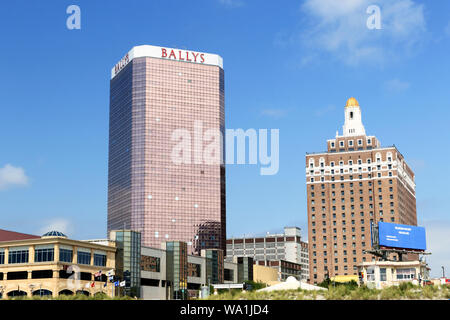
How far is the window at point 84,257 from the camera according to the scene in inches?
4569

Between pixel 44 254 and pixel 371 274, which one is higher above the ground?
pixel 44 254

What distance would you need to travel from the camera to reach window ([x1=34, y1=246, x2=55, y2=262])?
11131 cm

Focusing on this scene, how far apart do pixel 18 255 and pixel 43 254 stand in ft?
19.1

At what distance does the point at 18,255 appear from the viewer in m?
114

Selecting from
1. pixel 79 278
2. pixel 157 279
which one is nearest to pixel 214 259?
pixel 157 279

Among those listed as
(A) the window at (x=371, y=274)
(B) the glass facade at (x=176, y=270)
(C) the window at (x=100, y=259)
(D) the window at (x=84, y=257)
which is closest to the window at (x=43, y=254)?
(D) the window at (x=84, y=257)

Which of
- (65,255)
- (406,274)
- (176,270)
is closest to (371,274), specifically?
(406,274)

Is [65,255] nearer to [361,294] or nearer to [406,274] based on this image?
[406,274]

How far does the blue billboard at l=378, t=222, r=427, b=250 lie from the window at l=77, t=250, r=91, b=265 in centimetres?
6187

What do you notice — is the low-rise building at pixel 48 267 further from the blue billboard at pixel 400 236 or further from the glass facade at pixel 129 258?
the blue billboard at pixel 400 236

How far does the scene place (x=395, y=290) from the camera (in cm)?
4634

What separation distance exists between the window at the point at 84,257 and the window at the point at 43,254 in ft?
19.8

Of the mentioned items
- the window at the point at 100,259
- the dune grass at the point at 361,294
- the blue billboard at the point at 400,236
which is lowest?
the dune grass at the point at 361,294

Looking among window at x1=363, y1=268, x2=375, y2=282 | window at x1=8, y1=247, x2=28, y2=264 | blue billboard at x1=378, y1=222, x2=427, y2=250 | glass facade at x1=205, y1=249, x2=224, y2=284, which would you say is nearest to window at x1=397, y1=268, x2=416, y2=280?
window at x1=363, y1=268, x2=375, y2=282
